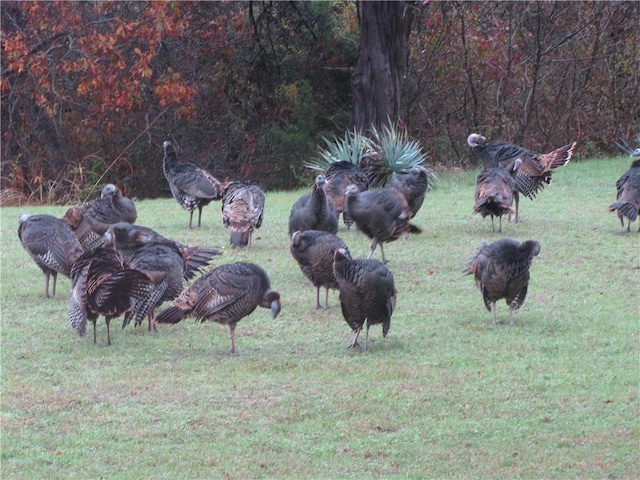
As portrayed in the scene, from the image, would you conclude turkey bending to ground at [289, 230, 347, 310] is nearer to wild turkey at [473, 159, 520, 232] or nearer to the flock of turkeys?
the flock of turkeys

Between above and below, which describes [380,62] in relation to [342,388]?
above

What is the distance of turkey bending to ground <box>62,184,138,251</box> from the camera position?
1127cm

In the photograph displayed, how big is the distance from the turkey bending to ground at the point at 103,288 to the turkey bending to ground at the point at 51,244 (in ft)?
4.44

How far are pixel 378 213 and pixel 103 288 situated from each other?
148 inches

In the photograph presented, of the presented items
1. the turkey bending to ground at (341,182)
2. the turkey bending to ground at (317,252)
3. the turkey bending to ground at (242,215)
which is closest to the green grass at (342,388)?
the turkey bending to ground at (317,252)

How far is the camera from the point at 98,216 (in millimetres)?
11383

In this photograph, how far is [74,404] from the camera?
23.1 feet

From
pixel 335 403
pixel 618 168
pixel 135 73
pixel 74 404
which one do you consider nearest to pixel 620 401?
pixel 335 403

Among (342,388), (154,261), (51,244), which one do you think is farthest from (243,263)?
→ (51,244)

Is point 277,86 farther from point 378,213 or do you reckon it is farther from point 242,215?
point 378,213

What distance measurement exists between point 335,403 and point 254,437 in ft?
2.59

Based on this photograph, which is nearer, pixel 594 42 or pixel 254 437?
pixel 254 437

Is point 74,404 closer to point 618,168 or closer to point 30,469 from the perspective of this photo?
point 30,469

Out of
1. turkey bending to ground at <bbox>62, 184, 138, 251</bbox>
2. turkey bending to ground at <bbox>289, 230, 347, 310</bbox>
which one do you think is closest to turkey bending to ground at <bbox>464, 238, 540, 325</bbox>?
turkey bending to ground at <bbox>289, 230, 347, 310</bbox>
